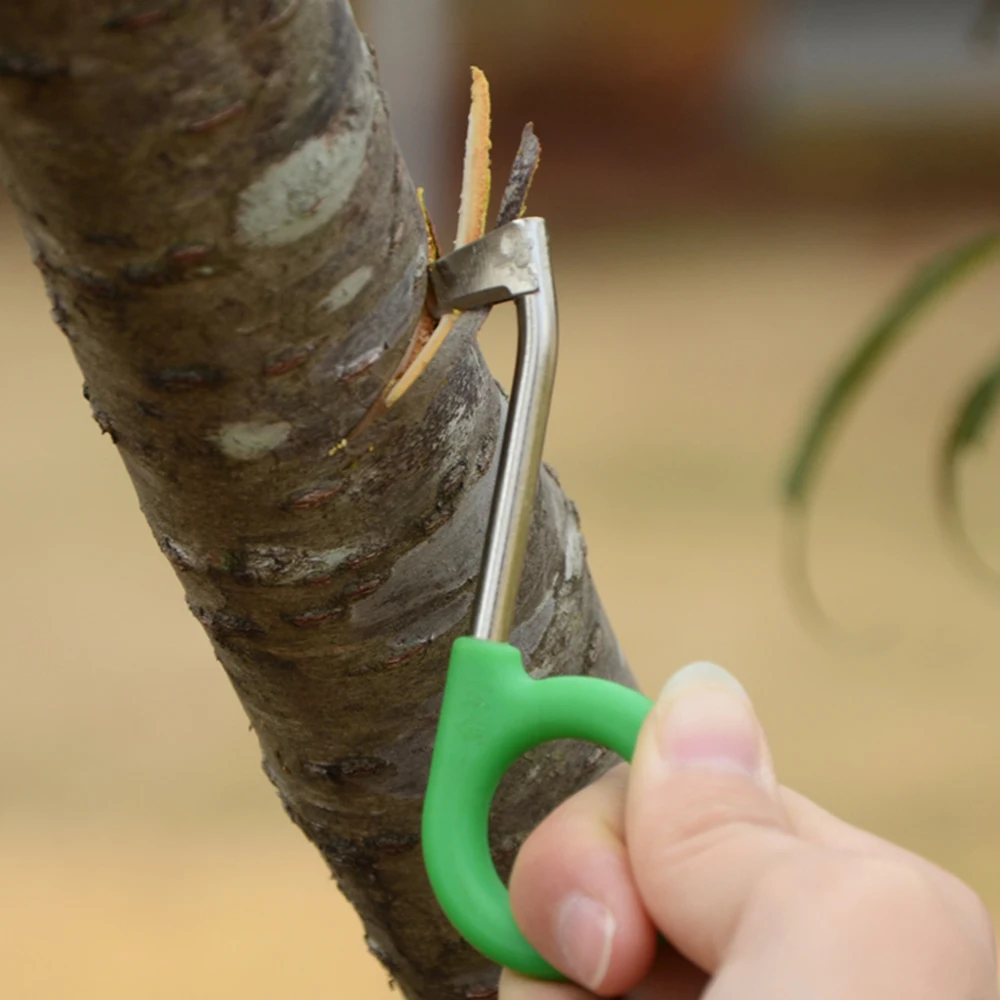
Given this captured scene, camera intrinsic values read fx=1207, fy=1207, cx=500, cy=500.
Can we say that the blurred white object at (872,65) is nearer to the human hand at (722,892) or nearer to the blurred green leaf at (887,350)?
the blurred green leaf at (887,350)

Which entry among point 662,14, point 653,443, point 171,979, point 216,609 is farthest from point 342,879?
point 662,14

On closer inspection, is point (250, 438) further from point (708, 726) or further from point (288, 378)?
point (708, 726)

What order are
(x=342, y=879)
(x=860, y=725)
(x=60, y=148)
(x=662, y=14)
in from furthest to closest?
1. (x=662, y=14)
2. (x=860, y=725)
3. (x=342, y=879)
4. (x=60, y=148)

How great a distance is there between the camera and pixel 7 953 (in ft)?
3.52

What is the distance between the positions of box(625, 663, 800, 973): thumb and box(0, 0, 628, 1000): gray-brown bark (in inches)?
2.1

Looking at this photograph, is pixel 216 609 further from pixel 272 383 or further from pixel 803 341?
pixel 803 341

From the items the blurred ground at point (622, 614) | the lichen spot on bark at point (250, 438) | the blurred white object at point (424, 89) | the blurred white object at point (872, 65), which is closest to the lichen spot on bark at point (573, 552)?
the lichen spot on bark at point (250, 438)

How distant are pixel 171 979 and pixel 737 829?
3.09 ft

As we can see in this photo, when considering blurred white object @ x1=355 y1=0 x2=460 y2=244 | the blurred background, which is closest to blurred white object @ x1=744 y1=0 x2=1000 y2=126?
the blurred background

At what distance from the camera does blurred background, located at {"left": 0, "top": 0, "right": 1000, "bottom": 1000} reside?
3.78ft

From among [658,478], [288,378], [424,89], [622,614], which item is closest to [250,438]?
[288,378]

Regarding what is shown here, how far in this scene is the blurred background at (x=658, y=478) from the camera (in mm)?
1152

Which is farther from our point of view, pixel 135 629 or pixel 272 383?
pixel 135 629

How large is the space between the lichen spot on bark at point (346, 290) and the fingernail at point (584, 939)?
131mm
